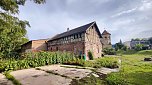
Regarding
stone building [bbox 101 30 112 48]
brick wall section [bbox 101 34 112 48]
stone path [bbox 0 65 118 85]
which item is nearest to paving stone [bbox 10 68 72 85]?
stone path [bbox 0 65 118 85]

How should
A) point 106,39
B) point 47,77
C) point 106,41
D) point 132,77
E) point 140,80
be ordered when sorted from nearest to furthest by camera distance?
point 140,80
point 132,77
point 47,77
point 106,41
point 106,39

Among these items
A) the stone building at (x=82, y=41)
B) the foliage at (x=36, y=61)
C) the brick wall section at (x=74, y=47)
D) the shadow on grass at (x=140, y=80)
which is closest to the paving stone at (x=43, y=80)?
the shadow on grass at (x=140, y=80)

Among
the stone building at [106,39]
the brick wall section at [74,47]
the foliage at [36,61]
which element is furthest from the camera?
the stone building at [106,39]

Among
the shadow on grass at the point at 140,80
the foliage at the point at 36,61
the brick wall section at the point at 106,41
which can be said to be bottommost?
the shadow on grass at the point at 140,80

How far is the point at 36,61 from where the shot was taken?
20.0 m

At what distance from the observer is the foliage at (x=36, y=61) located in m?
17.6

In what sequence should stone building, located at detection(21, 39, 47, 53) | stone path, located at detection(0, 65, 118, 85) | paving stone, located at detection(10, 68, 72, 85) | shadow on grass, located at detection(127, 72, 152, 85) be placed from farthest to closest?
stone building, located at detection(21, 39, 47, 53) < stone path, located at detection(0, 65, 118, 85) < paving stone, located at detection(10, 68, 72, 85) < shadow on grass, located at detection(127, 72, 152, 85)

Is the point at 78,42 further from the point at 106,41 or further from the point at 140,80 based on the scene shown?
the point at 106,41

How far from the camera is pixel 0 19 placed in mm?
10312

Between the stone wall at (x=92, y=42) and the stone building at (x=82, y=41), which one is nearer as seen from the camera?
the stone building at (x=82, y=41)

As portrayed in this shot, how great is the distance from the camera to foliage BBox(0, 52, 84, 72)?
57.8ft

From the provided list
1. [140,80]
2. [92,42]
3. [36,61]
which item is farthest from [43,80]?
[92,42]

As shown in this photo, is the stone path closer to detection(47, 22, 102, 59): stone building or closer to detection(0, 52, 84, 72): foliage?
detection(0, 52, 84, 72): foliage

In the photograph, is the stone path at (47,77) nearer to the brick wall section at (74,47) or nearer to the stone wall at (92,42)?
the brick wall section at (74,47)
